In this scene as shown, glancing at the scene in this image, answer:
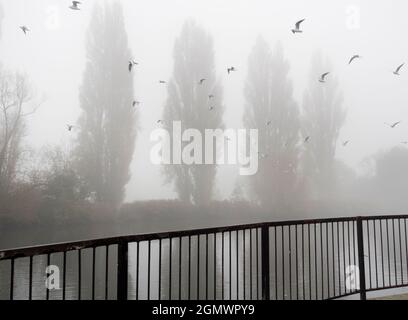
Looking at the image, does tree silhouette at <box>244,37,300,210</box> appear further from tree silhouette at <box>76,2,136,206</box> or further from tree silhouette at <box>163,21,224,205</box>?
tree silhouette at <box>76,2,136,206</box>

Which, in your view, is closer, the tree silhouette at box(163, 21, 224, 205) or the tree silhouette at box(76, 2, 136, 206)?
the tree silhouette at box(76, 2, 136, 206)

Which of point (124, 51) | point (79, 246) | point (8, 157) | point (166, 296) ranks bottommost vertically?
point (166, 296)

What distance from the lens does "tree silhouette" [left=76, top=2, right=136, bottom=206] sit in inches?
985

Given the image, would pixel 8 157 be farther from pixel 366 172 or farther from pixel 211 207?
pixel 366 172

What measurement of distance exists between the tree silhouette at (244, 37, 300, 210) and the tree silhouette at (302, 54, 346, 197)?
2.40 m

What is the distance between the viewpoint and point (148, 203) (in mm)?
24297

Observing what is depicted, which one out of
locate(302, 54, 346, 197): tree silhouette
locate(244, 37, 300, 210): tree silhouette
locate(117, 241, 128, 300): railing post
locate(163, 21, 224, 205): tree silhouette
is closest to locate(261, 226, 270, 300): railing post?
locate(117, 241, 128, 300): railing post

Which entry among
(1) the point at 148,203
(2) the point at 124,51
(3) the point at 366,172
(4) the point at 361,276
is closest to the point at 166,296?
(4) the point at 361,276

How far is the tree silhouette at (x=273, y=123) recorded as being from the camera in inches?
1256

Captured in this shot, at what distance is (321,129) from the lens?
1425 inches

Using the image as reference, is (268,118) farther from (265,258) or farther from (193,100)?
(265,258)

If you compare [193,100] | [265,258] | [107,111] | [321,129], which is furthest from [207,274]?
[321,129]

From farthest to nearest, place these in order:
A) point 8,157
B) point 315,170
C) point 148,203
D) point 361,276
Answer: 1. point 315,170
2. point 148,203
3. point 8,157
4. point 361,276
